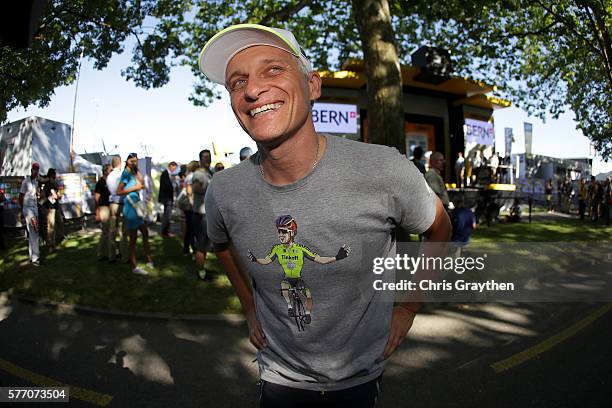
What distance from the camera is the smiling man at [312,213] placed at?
5.42 feet

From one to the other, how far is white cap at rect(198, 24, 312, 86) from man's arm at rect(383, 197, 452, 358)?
2.79 feet

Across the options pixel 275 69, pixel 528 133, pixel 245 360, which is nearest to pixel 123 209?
pixel 245 360

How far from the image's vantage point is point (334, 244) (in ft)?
5.37

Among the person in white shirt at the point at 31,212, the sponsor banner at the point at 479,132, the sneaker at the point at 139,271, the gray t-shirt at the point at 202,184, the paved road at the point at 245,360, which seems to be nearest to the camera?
the paved road at the point at 245,360

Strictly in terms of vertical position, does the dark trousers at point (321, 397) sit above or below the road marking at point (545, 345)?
above

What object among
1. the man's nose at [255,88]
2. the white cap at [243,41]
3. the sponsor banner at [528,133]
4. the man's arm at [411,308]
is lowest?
the man's arm at [411,308]

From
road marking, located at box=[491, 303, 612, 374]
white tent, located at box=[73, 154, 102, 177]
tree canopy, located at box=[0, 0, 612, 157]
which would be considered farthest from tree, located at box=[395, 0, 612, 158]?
white tent, located at box=[73, 154, 102, 177]

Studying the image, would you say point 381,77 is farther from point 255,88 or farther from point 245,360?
point 255,88

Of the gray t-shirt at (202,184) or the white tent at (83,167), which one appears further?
the white tent at (83,167)

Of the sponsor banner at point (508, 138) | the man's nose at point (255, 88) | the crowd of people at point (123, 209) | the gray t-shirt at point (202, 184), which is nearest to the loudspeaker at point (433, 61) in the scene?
the crowd of people at point (123, 209)

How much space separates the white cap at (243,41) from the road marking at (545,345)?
385cm

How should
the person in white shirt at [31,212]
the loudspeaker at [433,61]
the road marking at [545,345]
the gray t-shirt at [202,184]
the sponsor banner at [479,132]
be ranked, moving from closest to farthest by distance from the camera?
the road marking at [545,345]
the gray t-shirt at [202,184]
the person in white shirt at [31,212]
the loudspeaker at [433,61]
the sponsor banner at [479,132]

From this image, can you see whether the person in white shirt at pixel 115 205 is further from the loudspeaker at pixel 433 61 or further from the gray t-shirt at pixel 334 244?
the loudspeaker at pixel 433 61

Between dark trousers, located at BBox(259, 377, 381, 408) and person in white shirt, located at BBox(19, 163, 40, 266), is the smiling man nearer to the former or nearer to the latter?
dark trousers, located at BBox(259, 377, 381, 408)
